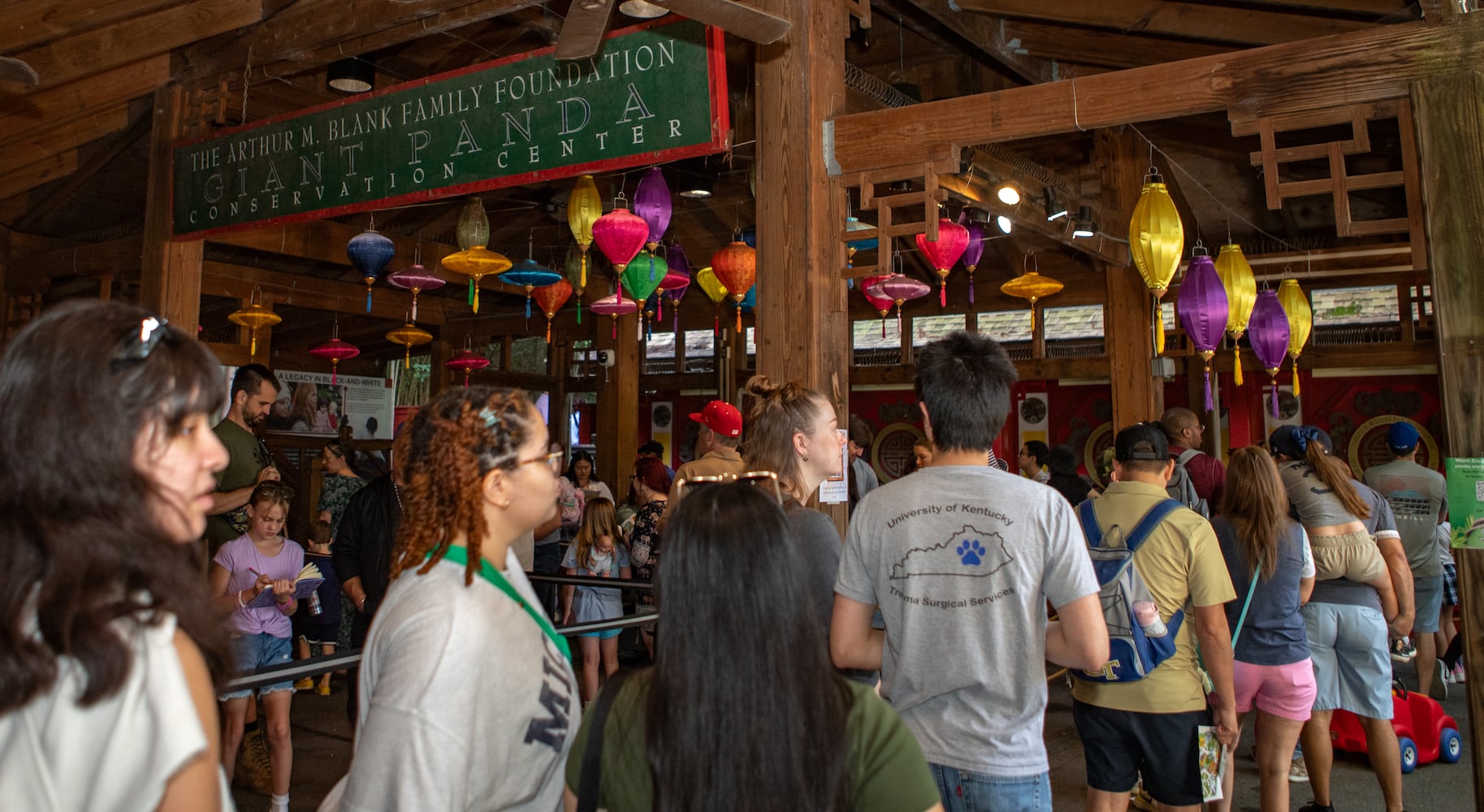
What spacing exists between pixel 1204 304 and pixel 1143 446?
4436mm

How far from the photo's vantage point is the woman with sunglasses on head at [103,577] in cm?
104

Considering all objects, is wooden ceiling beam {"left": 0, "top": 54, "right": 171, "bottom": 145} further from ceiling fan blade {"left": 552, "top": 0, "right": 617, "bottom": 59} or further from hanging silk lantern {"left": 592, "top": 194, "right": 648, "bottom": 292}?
ceiling fan blade {"left": 552, "top": 0, "right": 617, "bottom": 59}

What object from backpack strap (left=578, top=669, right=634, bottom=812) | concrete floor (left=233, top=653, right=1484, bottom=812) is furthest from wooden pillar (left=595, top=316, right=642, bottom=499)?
backpack strap (left=578, top=669, right=634, bottom=812)

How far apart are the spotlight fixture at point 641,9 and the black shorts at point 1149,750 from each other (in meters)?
3.74

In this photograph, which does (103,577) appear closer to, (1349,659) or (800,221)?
(800,221)

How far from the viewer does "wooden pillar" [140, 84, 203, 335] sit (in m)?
7.16

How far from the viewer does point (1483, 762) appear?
3688 millimetres

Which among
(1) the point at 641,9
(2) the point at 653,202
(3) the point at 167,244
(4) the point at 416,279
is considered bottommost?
(4) the point at 416,279

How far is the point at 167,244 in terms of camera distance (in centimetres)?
716

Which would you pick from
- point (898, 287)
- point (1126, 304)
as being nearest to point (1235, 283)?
point (898, 287)

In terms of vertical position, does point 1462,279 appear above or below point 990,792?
above

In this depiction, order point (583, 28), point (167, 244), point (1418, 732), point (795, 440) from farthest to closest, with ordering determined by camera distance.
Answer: point (167, 244)
point (1418, 732)
point (583, 28)
point (795, 440)

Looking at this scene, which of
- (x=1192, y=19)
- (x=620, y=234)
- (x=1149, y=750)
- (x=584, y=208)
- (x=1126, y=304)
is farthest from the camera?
(x=1126, y=304)

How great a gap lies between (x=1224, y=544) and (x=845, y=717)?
304 centimetres
